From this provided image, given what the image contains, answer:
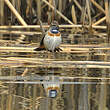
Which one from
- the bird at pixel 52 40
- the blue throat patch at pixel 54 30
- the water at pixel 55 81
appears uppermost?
the blue throat patch at pixel 54 30

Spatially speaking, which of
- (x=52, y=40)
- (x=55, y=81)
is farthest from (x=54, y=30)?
(x=55, y=81)

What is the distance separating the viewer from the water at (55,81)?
4.34 m

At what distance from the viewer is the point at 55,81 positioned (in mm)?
5434

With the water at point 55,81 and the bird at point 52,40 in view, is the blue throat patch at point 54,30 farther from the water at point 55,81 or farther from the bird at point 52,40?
the water at point 55,81

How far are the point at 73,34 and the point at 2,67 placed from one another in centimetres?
443

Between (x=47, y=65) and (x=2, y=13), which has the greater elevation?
(x=2, y=13)

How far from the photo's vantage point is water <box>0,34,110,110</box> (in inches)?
171

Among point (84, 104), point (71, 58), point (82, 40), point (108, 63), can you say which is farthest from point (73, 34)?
point (84, 104)

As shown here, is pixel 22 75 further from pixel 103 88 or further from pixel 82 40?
pixel 82 40

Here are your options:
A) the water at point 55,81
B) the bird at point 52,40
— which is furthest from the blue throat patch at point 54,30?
the water at point 55,81

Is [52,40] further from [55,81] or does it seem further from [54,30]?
[55,81]

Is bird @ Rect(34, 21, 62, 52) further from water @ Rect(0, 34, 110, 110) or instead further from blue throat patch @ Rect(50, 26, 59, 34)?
water @ Rect(0, 34, 110, 110)

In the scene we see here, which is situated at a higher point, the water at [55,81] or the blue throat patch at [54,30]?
the blue throat patch at [54,30]

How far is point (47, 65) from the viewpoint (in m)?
6.29
